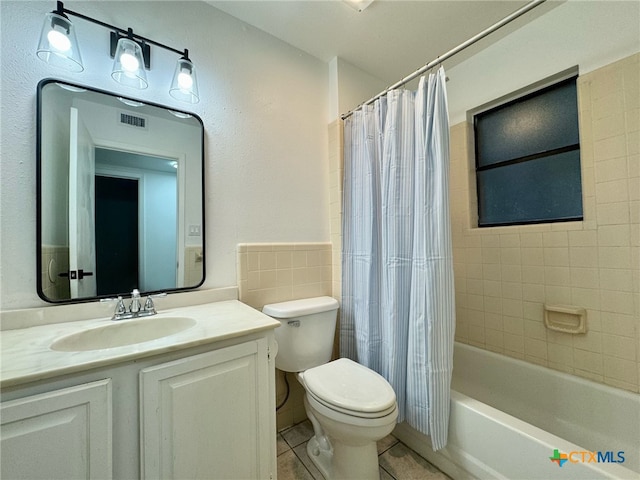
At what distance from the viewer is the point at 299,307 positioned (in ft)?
4.63

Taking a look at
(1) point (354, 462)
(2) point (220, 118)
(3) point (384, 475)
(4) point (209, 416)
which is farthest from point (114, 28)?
(3) point (384, 475)

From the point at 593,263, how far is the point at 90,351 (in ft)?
7.21

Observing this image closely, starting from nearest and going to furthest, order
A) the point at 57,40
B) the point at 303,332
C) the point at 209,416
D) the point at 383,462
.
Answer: the point at 209,416 → the point at 57,40 → the point at 383,462 → the point at 303,332

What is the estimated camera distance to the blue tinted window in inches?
60.1

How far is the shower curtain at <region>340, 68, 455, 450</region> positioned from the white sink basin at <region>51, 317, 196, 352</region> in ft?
3.10

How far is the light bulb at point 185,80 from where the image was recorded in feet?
4.09

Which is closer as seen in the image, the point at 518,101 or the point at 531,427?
the point at 531,427

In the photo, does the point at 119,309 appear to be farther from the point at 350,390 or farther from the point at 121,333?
the point at 350,390

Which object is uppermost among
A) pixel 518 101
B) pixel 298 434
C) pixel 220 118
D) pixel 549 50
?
pixel 549 50

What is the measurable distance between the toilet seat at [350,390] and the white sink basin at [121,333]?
2.01 feet

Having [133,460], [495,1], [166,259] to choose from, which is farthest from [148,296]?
[495,1]

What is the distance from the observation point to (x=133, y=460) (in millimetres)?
747

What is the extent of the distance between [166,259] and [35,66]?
0.89m

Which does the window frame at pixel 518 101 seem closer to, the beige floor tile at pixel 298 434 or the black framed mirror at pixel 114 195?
the beige floor tile at pixel 298 434
